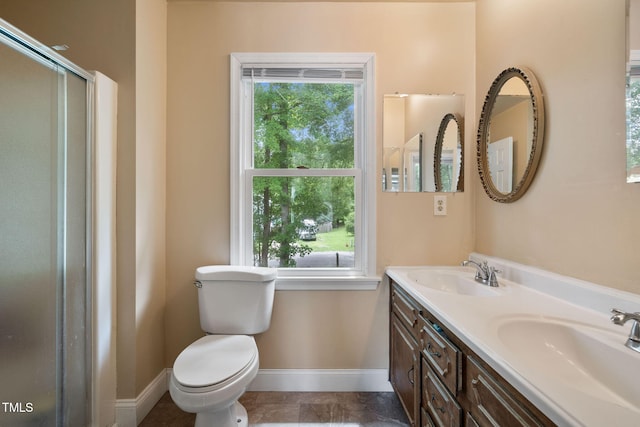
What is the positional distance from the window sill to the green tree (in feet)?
0.50

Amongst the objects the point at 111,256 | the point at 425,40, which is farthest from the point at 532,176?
the point at 111,256

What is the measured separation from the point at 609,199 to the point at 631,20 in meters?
0.59

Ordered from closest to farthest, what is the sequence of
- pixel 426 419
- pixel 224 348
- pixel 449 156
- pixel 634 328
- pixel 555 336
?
pixel 634 328, pixel 555 336, pixel 426 419, pixel 224 348, pixel 449 156

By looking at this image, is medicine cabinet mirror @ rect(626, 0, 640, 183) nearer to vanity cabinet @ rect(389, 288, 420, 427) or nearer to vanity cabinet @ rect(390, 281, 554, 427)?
vanity cabinet @ rect(390, 281, 554, 427)

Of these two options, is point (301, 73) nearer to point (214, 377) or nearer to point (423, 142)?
point (423, 142)

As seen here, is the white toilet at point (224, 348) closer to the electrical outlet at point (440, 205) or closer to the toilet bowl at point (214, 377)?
the toilet bowl at point (214, 377)

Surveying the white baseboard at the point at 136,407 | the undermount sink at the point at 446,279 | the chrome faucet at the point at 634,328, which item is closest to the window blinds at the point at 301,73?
the undermount sink at the point at 446,279

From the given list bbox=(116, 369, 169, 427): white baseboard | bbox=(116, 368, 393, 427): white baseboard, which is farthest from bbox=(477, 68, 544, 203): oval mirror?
bbox=(116, 369, 169, 427): white baseboard

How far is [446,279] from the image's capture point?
5.19 feet

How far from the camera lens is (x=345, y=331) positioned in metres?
1.78

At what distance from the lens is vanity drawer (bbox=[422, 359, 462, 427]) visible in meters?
0.91

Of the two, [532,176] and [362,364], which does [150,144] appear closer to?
[362,364]

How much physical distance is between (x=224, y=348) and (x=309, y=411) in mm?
670

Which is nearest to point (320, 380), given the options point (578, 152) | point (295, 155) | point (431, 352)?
point (431, 352)
